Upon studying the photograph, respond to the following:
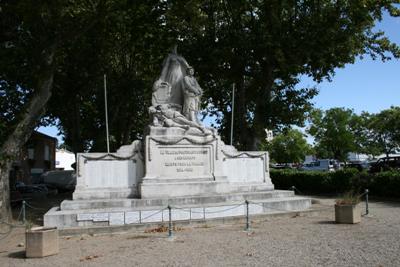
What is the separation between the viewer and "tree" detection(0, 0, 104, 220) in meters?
15.4

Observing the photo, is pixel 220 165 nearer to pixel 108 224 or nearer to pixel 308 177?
pixel 108 224

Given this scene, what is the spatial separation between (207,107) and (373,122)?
157 feet

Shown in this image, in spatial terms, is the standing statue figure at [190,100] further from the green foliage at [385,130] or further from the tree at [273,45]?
the green foliage at [385,130]

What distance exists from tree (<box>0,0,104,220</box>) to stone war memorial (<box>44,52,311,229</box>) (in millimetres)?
2435

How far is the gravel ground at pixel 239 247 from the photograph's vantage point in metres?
8.39

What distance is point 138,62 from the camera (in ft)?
102

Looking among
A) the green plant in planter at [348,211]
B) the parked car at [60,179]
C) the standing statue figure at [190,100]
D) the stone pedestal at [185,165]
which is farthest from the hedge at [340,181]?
the parked car at [60,179]

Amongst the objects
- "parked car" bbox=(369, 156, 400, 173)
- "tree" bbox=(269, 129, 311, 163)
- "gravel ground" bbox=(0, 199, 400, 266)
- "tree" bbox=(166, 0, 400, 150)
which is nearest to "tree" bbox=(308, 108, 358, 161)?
"tree" bbox=(269, 129, 311, 163)

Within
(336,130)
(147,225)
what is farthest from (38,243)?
(336,130)

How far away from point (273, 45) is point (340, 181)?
8.03m

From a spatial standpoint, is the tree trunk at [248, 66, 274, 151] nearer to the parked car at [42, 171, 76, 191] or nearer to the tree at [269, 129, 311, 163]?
the parked car at [42, 171, 76, 191]

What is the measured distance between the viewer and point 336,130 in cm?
6900

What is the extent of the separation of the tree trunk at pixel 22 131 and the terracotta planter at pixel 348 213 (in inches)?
399

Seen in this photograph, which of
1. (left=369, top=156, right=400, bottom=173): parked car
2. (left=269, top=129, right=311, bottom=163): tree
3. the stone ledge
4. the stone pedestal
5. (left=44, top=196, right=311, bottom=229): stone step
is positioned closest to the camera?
the stone ledge
